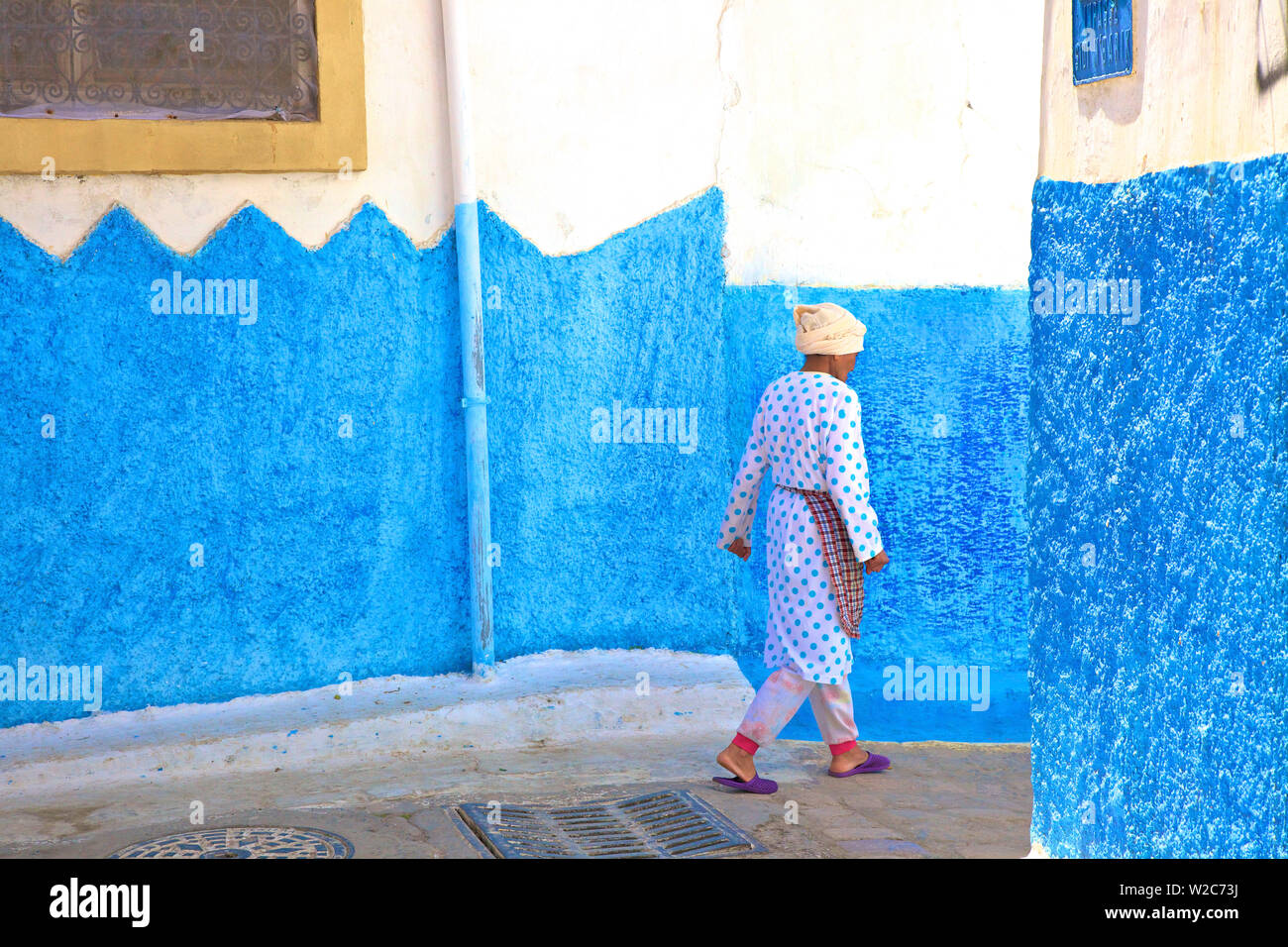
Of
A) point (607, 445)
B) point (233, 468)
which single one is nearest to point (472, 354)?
point (607, 445)

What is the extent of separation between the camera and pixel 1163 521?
2.44 meters

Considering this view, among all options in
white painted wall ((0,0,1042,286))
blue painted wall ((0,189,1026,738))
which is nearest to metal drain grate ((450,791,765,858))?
blue painted wall ((0,189,1026,738))

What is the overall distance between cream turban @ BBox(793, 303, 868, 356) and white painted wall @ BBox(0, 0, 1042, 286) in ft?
4.45

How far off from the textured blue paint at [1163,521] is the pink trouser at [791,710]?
5.09 ft

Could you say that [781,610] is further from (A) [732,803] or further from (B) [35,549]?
(B) [35,549]

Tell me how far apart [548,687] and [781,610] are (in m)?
1.21

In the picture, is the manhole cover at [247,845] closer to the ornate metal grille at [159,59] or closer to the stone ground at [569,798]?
the stone ground at [569,798]

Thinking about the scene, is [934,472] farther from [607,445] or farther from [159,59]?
[159,59]

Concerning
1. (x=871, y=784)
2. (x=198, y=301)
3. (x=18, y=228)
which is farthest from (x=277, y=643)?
(x=871, y=784)

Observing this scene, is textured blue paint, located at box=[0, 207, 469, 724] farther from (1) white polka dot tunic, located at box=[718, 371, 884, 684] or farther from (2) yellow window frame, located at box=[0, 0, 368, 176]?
(1) white polka dot tunic, located at box=[718, 371, 884, 684]

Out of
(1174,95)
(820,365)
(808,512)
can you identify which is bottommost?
(808,512)

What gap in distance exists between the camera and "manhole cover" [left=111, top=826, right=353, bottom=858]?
3.62 metres

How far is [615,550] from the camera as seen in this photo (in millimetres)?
5660

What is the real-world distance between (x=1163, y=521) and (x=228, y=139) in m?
3.90
